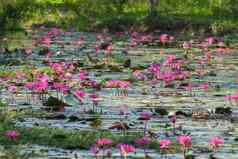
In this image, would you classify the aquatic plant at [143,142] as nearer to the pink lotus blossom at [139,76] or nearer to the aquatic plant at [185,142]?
the aquatic plant at [185,142]

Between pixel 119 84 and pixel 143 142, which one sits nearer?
pixel 143 142

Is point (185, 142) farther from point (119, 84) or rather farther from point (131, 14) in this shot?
point (131, 14)

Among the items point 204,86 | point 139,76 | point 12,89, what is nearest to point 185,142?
point 12,89

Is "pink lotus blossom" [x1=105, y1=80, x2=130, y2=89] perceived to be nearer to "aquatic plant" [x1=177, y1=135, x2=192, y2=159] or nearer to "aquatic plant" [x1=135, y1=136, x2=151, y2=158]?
"aquatic plant" [x1=135, y1=136, x2=151, y2=158]

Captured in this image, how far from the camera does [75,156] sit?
340 inches

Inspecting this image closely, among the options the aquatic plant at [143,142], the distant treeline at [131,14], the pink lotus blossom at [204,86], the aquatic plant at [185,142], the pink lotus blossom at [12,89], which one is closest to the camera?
the aquatic plant at [185,142]

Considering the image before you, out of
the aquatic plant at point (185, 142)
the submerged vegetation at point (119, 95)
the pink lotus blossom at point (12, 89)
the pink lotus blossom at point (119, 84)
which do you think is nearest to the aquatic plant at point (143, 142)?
the submerged vegetation at point (119, 95)

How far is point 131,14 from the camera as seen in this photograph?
123ft

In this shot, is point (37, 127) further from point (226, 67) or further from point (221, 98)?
point (226, 67)

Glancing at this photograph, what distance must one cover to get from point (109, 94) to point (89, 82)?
3.03 ft

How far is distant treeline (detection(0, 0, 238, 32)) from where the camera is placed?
111 ft

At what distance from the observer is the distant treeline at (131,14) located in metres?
33.7

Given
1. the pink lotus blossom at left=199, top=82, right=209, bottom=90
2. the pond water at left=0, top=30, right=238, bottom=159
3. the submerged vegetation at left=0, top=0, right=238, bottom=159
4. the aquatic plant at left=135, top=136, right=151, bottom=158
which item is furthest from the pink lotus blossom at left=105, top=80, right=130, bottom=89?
the aquatic plant at left=135, top=136, right=151, bottom=158

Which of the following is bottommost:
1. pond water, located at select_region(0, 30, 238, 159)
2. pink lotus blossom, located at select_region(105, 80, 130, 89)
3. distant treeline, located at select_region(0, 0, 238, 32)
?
pond water, located at select_region(0, 30, 238, 159)
